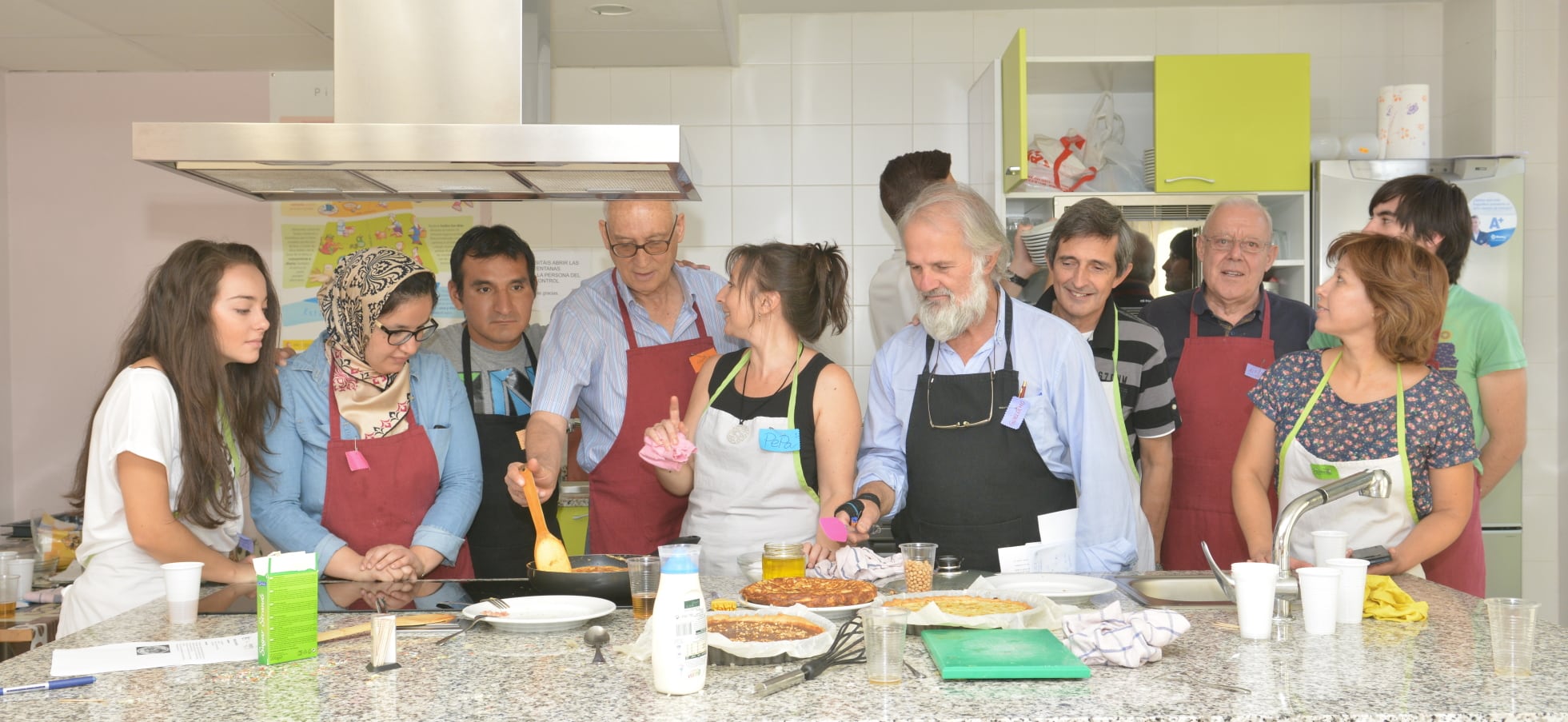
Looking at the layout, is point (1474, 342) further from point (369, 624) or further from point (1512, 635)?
point (369, 624)

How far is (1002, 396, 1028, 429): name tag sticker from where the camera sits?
2525 millimetres

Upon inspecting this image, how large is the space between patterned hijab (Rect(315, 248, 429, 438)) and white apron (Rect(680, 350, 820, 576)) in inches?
30.3

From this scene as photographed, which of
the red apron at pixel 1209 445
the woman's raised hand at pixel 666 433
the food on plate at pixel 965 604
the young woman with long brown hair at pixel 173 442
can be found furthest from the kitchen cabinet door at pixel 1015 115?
the young woman with long brown hair at pixel 173 442

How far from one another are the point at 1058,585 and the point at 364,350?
66.2 inches

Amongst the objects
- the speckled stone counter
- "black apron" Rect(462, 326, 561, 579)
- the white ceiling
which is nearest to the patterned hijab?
"black apron" Rect(462, 326, 561, 579)

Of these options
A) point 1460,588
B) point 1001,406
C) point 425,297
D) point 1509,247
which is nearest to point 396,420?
point 425,297

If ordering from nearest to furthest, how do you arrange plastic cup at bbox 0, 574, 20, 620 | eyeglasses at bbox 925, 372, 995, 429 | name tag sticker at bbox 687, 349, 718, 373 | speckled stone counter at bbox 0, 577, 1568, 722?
1. speckled stone counter at bbox 0, 577, 1568, 722
2. eyeglasses at bbox 925, 372, 995, 429
3. name tag sticker at bbox 687, 349, 718, 373
4. plastic cup at bbox 0, 574, 20, 620

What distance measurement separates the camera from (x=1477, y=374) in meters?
2.98

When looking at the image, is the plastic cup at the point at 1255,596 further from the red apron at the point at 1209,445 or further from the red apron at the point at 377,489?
the red apron at the point at 377,489

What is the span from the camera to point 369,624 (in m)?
1.95

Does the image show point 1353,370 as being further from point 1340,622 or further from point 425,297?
point 425,297

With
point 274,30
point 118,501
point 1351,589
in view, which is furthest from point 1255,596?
point 274,30

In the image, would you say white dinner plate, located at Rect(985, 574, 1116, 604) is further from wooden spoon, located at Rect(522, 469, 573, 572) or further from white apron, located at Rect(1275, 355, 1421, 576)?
wooden spoon, located at Rect(522, 469, 573, 572)

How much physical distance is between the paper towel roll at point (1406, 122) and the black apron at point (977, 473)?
247 centimetres
